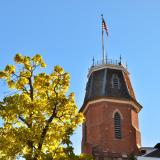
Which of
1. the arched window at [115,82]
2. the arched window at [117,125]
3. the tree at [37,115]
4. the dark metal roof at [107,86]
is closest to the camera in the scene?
the tree at [37,115]

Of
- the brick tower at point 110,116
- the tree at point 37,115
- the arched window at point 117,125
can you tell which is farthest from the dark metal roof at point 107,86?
the tree at point 37,115

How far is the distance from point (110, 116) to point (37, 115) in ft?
82.5

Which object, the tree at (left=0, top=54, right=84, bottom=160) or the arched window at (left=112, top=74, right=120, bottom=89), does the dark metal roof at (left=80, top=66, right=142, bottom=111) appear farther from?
the tree at (left=0, top=54, right=84, bottom=160)

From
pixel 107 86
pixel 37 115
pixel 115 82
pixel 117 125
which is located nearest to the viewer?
pixel 37 115

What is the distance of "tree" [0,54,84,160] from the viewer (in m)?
19.4

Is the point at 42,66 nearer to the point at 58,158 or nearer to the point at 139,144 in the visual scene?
the point at 58,158

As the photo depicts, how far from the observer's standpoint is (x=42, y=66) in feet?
71.6

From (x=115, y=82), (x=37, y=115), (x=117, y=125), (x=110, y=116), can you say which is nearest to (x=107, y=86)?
(x=115, y=82)

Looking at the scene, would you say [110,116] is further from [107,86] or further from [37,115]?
[37,115]

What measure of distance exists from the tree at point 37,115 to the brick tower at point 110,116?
72.3 ft

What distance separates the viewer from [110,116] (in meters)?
44.6

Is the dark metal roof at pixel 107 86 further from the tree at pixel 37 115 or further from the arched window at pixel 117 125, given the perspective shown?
the tree at pixel 37 115

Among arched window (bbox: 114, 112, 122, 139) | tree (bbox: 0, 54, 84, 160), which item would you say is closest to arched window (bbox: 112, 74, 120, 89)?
arched window (bbox: 114, 112, 122, 139)

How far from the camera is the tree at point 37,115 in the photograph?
19406 millimetres
